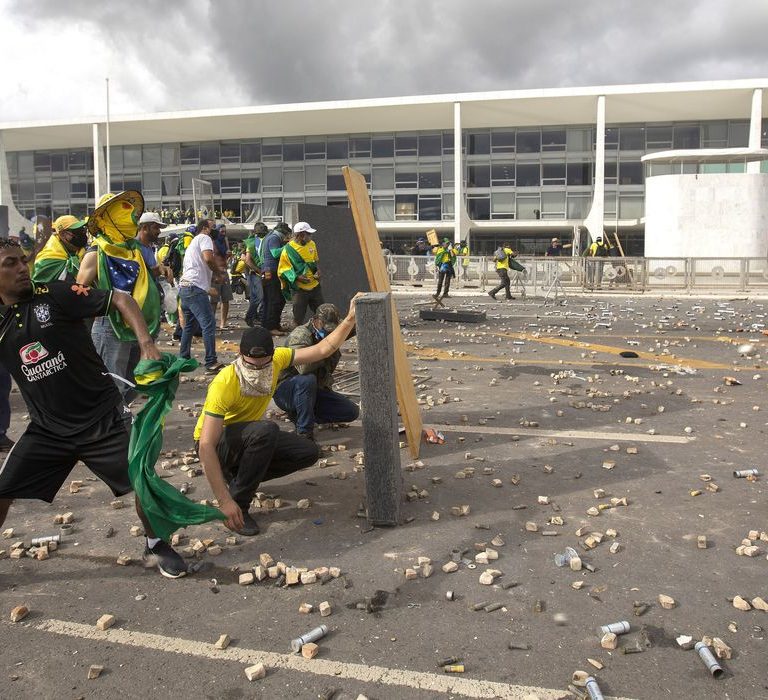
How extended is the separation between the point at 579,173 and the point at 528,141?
3795 mm

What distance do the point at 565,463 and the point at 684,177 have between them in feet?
95.6

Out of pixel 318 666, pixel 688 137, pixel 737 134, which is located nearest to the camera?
pixel 318 666

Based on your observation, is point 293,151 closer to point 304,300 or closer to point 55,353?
point 304,300

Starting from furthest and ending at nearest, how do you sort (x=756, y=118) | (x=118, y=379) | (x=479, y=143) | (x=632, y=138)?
(x=479, y=143)
(x=632, y=138)
(x=756, y=118)
(x=118, y=379)

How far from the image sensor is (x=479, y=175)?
45219 millimetres

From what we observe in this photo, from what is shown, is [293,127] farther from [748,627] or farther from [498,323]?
[748,627]

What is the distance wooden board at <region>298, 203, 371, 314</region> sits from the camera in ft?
39.0

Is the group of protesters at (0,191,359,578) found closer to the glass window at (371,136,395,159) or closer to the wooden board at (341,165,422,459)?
the wooden board at (341,165,422,459)

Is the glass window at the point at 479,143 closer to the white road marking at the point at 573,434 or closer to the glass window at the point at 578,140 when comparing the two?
the glass window at the point at 578,140

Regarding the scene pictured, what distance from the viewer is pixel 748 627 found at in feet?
10.5

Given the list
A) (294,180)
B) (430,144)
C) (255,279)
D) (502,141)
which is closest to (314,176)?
(294,180)

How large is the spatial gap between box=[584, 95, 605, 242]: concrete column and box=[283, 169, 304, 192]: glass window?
18.8 metres

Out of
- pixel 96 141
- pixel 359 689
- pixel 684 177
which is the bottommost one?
pixel 359 689

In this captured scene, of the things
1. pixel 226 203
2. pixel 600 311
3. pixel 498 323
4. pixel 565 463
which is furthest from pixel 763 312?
pixel 226 203
